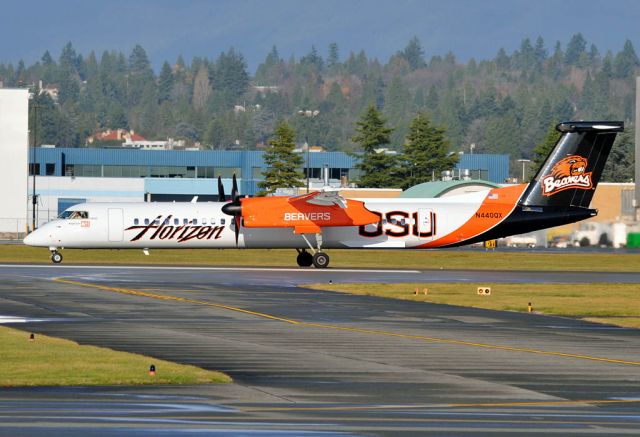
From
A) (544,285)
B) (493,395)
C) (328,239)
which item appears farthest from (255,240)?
(493,395)

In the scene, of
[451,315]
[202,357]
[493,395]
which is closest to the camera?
[493,395]

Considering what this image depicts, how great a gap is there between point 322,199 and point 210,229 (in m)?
5.47

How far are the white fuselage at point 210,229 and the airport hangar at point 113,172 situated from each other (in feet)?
155

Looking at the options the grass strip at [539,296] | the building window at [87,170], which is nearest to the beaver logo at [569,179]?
the grass strip at [539,296]

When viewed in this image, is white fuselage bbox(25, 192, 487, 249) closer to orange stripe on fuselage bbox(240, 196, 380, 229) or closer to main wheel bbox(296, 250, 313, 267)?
orange stripe on fuselage bbox(240, 196, 380, 229)

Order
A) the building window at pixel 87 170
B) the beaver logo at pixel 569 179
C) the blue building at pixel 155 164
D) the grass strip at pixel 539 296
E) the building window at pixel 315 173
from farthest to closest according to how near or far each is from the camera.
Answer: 1. the building window at pixel 315 173
2. the building window at pixel 87 170
3. the blue building at pixel 155 164
4. the beaver logo at pixel 569 179
5. the grass strip at pixel 539 296

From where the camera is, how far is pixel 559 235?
281ft

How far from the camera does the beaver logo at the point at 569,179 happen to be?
56.2 metres

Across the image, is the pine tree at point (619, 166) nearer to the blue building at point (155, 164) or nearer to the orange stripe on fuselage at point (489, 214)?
the blue building at point (155, 164)

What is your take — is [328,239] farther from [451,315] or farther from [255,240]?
[451,315]

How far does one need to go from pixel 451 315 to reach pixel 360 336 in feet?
20.8

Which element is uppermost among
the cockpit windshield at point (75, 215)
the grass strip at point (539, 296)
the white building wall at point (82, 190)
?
the white building wall at point (82, 190)

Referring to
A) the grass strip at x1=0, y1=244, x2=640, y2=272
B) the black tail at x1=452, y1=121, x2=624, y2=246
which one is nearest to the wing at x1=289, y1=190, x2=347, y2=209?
the grass strip at x1=0, y1=244, x2=640, y2=272

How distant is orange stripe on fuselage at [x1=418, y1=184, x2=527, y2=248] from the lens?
56250 millimetres
